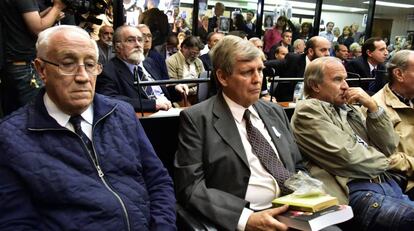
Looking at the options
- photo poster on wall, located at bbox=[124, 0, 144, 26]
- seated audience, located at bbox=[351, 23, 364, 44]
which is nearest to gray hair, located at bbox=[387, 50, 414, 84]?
photo poster on wall, located at bbox=[124, 0, 144, 26]

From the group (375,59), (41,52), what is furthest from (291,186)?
(375,59)

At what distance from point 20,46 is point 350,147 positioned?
2032 mm

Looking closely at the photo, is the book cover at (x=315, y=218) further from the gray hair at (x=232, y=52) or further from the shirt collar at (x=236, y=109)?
the gray hair at (x=232, y=52)

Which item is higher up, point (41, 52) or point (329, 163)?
point (41, 52)

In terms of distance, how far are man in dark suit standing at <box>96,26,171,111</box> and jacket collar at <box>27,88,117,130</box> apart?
0.93 m

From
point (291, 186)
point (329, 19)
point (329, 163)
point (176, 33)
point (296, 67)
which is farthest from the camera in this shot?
point (329, 19)

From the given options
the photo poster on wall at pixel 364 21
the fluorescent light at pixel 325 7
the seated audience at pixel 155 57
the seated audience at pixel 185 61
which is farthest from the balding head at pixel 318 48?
the photo poster on wall at pixel 364 21

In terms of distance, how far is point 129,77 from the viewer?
113 inches

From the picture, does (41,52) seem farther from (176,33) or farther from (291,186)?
(176,33)

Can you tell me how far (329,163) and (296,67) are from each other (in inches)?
110

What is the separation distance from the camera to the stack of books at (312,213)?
4.73 feet

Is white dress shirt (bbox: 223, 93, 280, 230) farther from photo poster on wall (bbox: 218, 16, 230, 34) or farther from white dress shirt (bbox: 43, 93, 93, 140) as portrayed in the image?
photo poster on wall (bbox: 218, 16, 230, 34)

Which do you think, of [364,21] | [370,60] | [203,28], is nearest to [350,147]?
[370,60]

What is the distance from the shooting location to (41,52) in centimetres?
142
